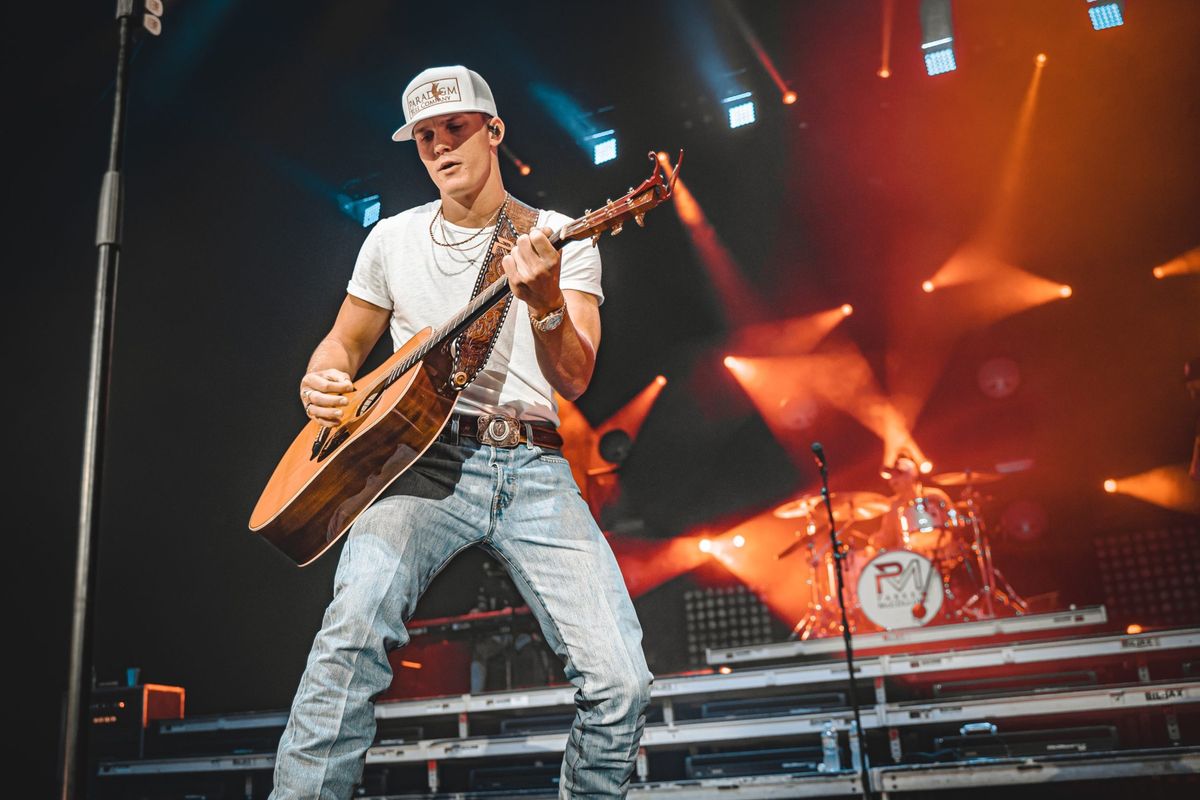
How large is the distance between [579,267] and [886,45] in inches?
255

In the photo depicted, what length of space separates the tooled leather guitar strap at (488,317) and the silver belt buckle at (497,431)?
114 millimetres

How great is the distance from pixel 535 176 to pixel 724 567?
4.74m

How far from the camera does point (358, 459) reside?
230cm

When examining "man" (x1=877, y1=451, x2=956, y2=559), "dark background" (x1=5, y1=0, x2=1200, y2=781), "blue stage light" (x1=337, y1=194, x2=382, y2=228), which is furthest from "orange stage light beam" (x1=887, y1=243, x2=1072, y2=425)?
"blue stage light" (x1=337, y1=194, x2=382, y2=228)

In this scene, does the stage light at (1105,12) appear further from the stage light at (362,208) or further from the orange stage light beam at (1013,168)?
the stage light at (362,208)

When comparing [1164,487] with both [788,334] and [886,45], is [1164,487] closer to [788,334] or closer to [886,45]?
[788,334]

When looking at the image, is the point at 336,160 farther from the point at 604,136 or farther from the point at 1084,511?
the point at 1084,511

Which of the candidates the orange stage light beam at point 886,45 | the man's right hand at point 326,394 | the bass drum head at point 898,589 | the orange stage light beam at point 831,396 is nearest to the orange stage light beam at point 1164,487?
the orange stage light beam at point 831,396

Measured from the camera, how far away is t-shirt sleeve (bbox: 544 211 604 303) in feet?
8.54

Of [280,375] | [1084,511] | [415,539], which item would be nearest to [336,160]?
[280,375]

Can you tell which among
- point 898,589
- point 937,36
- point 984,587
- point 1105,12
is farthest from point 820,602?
point 1105,12

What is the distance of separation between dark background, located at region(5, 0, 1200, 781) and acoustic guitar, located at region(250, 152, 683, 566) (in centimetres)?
464

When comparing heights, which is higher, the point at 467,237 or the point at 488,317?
the point at 467,237

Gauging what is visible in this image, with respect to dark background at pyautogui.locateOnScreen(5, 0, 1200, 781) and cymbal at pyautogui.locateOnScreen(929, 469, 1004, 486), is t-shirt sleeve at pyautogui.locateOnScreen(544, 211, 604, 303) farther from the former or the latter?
cymbal at pyautogui.locateOnScreen(929, 469, 1004, 486)
